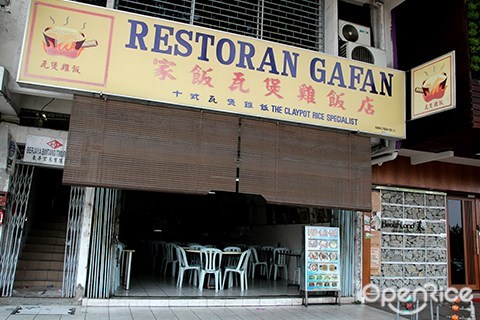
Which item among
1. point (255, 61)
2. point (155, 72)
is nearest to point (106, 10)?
point (155, 72)

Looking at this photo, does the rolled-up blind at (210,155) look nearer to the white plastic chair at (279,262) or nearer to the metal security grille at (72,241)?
the metal security grille at (72,241)

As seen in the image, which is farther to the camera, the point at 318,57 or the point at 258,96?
the point at 318,57

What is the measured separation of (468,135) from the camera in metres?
6.61

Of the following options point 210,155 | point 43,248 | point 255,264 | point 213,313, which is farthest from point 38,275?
point 255,264

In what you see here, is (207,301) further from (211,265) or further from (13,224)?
(13,224)

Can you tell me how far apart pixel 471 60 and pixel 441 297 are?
487cm

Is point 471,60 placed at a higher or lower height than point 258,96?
higher

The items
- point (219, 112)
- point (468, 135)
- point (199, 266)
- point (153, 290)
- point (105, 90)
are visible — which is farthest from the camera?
point (199, 266)

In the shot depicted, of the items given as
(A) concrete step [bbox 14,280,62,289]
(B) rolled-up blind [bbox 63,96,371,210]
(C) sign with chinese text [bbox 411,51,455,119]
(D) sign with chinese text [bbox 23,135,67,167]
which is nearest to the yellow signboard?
(B) rolled-up blind [bbox 63,96,371,210]

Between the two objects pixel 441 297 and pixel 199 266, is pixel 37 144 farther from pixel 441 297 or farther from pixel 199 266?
pixel 441 297

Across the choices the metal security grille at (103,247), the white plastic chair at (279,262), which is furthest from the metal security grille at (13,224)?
the white plastic chair at (279,262)

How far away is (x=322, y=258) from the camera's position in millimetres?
7332

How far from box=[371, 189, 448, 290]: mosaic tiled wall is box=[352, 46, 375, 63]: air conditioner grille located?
117 inches

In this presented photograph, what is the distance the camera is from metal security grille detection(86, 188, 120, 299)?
6.23 m
